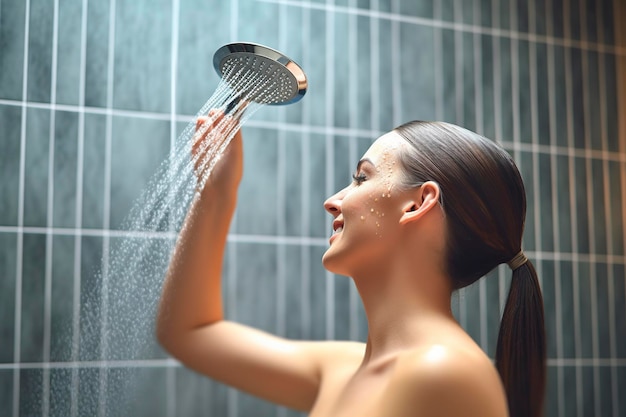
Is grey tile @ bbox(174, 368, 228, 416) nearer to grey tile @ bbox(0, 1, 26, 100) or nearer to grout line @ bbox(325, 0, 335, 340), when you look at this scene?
grout line @ bbox(325, 0, 335, 340)

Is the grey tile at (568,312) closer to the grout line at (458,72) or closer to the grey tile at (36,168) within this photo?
the grout line at (458,72)

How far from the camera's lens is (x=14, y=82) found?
1.80 metres

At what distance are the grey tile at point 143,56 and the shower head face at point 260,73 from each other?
22.6 inches

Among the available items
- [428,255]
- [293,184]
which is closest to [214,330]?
[428,255]

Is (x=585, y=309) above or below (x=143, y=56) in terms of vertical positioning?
below

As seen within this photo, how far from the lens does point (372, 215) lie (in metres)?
1.27

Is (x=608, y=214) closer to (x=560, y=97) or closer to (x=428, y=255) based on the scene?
(x=560, y=97)

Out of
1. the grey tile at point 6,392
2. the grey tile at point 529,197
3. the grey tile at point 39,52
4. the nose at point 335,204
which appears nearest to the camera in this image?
the nose at point 335,204

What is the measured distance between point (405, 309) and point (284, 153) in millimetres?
832

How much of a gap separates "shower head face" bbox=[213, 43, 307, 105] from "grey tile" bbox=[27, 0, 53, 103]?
62 centimetres

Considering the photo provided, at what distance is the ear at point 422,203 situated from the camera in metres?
1.22

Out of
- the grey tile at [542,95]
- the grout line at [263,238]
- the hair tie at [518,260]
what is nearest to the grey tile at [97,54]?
the grout line at [263,238]

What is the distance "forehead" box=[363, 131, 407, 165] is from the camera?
128cm

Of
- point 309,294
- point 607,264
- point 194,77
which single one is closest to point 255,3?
point 194,77
